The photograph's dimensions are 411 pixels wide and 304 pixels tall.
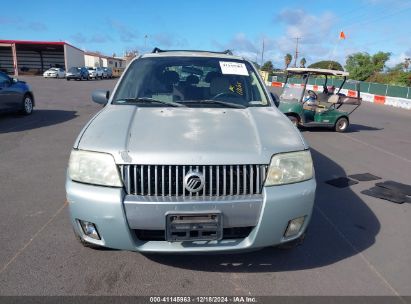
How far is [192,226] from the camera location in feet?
8.30

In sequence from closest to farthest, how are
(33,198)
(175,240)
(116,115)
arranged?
(175,240)
(116,115)
(33,198)

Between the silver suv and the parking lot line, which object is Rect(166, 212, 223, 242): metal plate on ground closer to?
the silver suv

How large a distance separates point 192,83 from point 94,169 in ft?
6.04

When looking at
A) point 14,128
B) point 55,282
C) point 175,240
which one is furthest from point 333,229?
point 14,128

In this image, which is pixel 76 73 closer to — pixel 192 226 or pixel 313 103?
pixel 313 103

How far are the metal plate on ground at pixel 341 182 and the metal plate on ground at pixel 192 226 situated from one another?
3.58 m

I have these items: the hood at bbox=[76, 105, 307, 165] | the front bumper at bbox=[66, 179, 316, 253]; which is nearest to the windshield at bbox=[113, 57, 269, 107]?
the hood at bbox=[76, 105, 307, 165]

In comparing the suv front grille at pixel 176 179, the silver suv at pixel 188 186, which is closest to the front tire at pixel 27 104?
the silver suv at pixel 188 186

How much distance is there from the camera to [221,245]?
2.62 metres

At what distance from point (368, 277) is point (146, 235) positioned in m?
1.96

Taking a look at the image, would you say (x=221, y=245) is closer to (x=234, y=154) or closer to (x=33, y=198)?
(x=234, y=154)

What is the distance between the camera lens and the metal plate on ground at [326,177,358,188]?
5.55 m

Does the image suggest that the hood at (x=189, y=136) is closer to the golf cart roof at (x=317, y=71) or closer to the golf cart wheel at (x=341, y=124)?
the golf cart roof at (x=317, y=71)

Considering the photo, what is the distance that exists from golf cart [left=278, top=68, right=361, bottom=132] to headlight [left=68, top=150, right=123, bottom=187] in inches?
325
